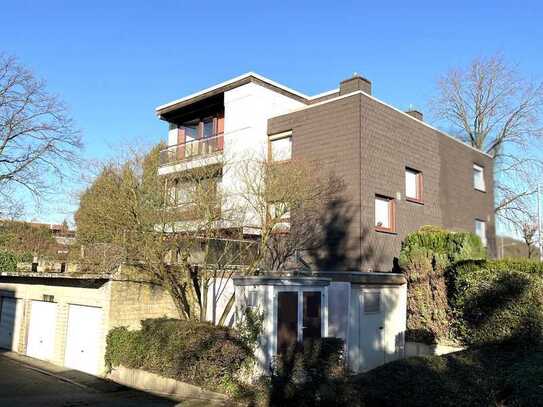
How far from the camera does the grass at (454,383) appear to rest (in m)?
→ 7.87

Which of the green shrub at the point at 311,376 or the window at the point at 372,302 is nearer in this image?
the green shrub at the point at 311,376

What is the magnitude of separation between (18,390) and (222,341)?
590cm

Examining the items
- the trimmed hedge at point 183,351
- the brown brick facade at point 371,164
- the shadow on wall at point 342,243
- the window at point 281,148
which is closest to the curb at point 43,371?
the trimmed hedge at point 183,351

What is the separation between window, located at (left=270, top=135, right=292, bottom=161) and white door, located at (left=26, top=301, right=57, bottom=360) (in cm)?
1037

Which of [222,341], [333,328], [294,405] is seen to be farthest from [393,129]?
[294,405]

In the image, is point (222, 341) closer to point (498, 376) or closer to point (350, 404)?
point (350, 404)

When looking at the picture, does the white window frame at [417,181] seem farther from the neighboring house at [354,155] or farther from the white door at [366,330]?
the white door at [366,330]

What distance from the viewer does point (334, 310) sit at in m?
15.1

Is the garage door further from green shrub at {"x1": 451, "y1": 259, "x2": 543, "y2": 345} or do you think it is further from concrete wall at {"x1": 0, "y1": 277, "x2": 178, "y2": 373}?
green shrub at {"x1": 451, "y1": 259, "x2": 543, "y2": 345}

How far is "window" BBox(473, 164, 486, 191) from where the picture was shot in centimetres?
2641

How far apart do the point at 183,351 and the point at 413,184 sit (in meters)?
13.0

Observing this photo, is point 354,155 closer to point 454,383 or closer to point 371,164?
point 371,164

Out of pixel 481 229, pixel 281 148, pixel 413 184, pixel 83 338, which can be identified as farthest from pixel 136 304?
pixel 481 229

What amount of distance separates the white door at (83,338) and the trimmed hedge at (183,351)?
99cm
